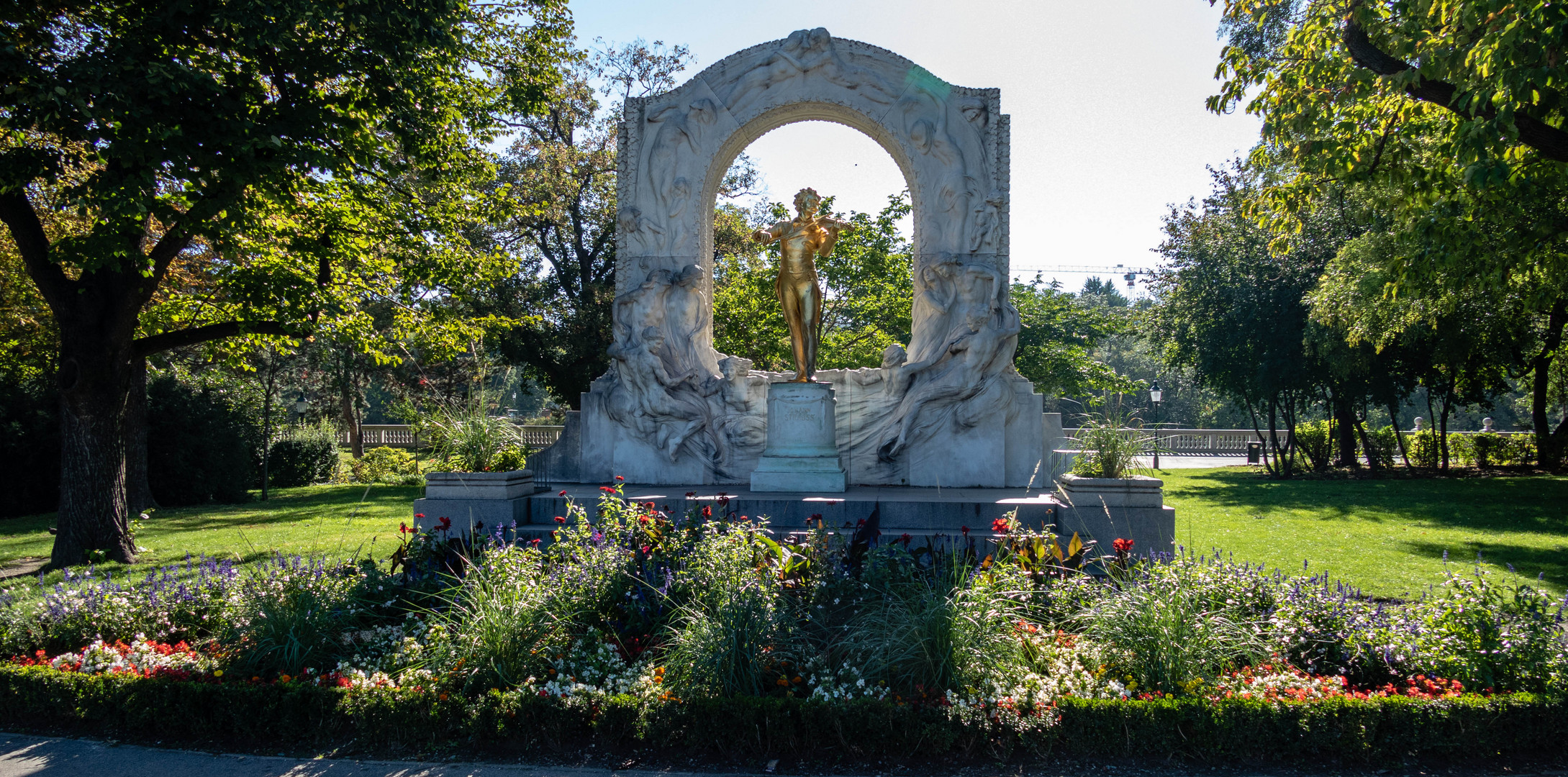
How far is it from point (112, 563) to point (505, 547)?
7110 millimetres

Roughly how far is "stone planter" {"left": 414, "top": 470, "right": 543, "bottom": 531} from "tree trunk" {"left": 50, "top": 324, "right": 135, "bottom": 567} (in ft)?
15.8

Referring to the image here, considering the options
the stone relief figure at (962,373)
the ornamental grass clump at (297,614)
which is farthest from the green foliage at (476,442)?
the stone relief figure at (962,373)

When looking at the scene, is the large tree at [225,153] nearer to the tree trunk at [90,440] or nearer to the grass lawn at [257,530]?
the tree trunk at [90,440]

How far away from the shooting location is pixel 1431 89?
314 inches

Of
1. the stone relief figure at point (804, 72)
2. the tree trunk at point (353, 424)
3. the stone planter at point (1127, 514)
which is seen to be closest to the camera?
the stone planter at point (1127, 514)

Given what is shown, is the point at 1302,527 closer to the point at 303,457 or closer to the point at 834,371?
the point at 834,371

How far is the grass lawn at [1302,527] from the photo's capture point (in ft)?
31.3

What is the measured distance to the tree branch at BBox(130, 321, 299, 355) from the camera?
427 inches

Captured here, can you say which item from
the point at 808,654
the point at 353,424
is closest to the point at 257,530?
the point at 808,654

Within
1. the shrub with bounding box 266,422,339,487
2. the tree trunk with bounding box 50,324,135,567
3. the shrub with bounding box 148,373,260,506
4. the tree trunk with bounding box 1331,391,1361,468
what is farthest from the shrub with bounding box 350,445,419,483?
the tree trunk with bounding box 1331,391,1361,468

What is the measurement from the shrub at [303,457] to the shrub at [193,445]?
361cm

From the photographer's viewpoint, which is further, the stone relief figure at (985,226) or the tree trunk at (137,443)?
the tree trunk at (137,443)

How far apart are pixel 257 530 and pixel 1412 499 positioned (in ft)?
69.7

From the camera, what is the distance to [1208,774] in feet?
13.5
